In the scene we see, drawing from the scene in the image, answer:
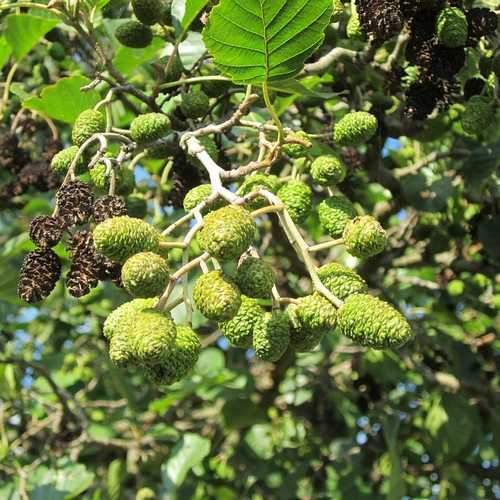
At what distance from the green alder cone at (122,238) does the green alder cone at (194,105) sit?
54 centimetres

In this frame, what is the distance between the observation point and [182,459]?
2.78m

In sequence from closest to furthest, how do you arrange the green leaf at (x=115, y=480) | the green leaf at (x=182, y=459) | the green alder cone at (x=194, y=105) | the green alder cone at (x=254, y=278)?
the green alder cone at (x=254, y=278) → the green alder cone at (x=194, y=105) → the green leaf at (x=182, y=459) → the green leaf at (x=115, y=480)

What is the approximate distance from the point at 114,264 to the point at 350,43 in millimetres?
998

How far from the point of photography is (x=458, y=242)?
266 centimetres

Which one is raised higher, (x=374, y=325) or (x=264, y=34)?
(x=264, y=34)

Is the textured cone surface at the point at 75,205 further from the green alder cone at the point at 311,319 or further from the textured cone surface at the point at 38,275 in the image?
the green alder cone at the point at 311,319

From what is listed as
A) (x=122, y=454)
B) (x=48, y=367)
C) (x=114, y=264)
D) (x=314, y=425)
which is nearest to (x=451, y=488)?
(x=314, y=425)

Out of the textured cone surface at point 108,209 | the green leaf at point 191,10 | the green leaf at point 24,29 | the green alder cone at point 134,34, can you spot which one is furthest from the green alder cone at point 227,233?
the green leaf at point 24,29

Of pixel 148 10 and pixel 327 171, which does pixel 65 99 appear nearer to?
pixel 148 10

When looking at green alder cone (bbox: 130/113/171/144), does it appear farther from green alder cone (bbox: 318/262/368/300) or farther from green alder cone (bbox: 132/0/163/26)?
green alder cone (bbox: 318/262/368/300)

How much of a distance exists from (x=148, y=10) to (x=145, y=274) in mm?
822

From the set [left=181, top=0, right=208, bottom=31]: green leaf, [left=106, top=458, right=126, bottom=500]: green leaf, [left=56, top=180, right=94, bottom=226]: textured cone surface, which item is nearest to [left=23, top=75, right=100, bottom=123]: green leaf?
[left=181, top=0, right=208, bottom=31]: green leaf

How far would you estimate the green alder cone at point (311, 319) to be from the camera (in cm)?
105

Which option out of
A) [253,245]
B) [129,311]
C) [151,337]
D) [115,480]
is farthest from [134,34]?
[115,480]
